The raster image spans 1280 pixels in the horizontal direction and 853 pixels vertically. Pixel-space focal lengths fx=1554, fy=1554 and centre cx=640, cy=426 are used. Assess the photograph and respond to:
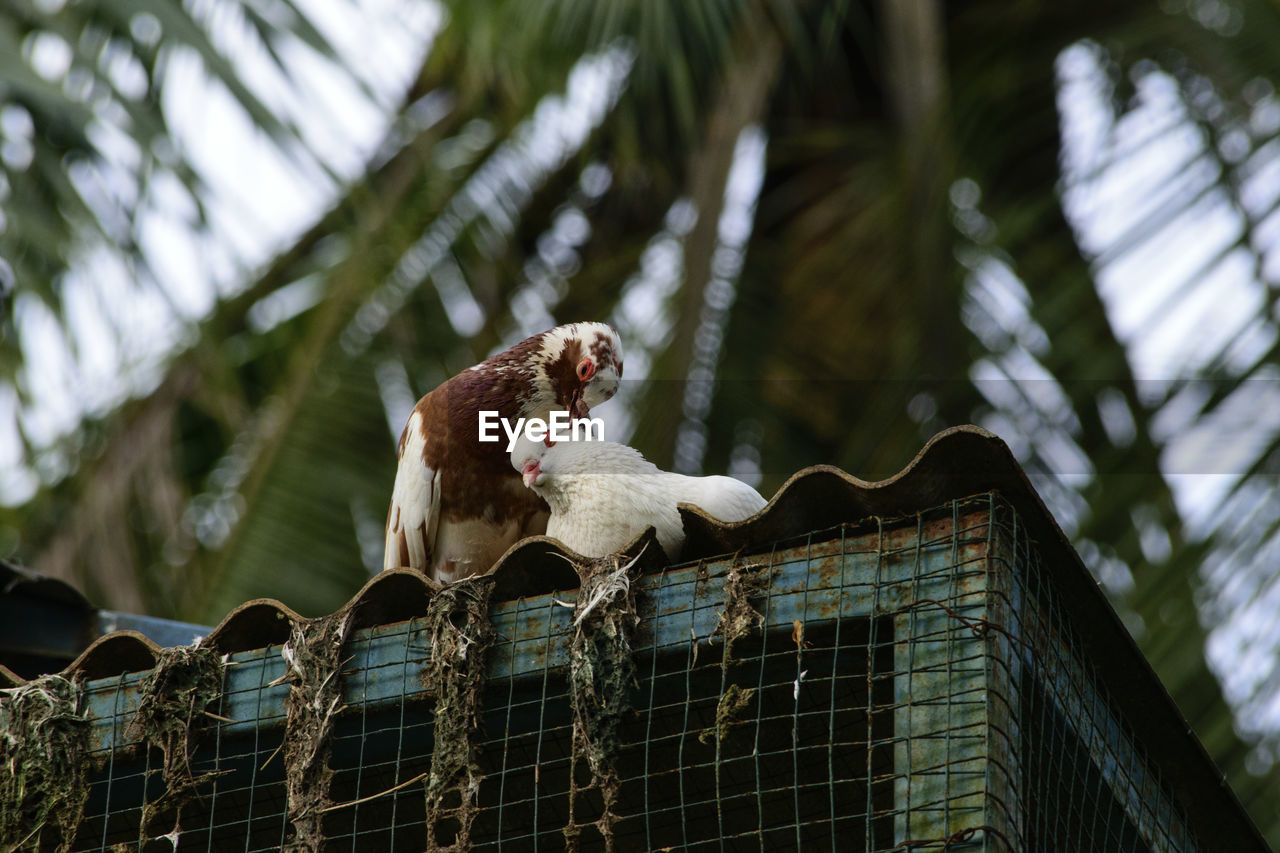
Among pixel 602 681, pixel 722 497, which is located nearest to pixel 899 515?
pixel 722 497

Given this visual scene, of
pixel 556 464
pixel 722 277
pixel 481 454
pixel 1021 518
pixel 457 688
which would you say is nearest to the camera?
pixel 1021 518

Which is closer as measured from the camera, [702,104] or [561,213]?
[702,104]

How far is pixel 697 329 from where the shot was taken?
8766 mm

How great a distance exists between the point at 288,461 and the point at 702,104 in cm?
331

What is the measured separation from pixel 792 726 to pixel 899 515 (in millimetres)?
589

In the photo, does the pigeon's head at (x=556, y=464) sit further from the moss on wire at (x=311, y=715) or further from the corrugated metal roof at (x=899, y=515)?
the moss on wire at (x=311, y=715)

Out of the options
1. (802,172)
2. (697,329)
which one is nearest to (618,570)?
(697,329)

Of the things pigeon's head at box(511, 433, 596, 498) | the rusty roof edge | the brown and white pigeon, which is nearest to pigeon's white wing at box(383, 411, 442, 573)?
the brown and white pigeon

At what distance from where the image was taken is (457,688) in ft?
11.5

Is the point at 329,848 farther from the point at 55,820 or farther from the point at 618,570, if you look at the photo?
the point at 618,570

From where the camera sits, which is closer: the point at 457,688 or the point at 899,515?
the point at 899,515

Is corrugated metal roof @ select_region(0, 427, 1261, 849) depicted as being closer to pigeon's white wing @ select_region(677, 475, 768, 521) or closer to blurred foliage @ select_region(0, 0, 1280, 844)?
pigeon's white wing @ select_region(677, 475, 768, 521)

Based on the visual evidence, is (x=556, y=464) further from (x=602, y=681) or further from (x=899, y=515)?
(x=899, y=515)

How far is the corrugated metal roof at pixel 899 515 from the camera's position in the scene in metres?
3.22
